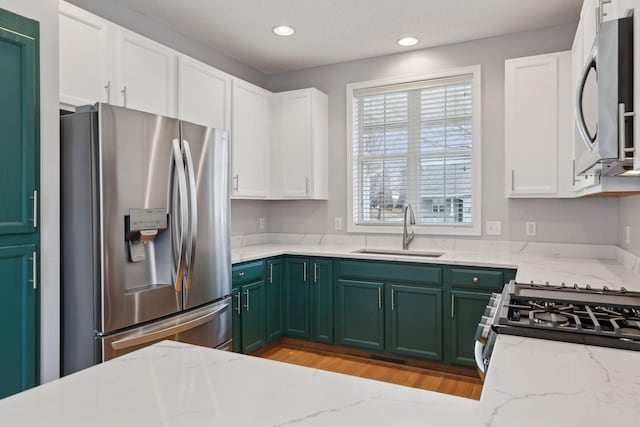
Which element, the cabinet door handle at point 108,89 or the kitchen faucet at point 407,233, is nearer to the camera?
the cabinet door handle at point 108,89

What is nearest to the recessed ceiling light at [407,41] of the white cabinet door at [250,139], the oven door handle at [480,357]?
the white cabinet door at [250,139]

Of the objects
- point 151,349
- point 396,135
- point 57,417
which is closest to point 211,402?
point 57,417

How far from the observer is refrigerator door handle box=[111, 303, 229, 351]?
211 cm

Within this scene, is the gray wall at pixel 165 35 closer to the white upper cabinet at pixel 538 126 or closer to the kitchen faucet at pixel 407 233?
the kitchen faucet at pixel 407 233

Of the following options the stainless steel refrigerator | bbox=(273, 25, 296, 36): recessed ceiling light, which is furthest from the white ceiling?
the stainless steel refrigerator

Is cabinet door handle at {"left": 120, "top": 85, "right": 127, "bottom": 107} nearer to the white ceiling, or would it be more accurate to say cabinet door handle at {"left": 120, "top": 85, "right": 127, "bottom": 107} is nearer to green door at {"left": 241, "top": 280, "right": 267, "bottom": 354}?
the white ceiling

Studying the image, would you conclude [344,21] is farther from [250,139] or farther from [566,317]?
[566,317]

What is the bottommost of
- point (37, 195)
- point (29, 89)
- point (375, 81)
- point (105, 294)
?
point (105, 294)

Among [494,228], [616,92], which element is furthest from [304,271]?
[616,92]

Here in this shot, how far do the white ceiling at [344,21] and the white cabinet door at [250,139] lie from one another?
1.33 ft

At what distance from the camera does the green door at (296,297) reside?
354cm

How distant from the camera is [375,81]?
3924mm

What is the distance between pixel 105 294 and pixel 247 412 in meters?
1.57

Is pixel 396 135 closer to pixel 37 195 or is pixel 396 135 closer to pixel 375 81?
pixel 375 81
